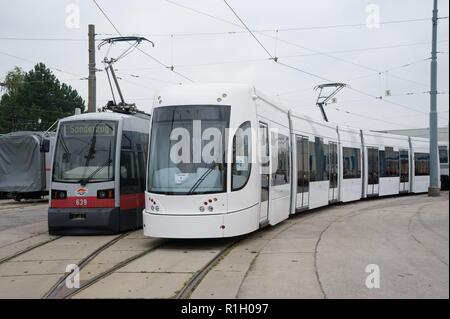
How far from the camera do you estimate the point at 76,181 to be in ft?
42.2

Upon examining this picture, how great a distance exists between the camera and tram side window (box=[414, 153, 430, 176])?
28.6m

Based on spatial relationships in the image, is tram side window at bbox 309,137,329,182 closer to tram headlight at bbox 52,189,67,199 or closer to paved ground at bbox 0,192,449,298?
paved ground at bbox 0,192,449,298

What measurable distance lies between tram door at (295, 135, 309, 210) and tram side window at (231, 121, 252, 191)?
15.9 feet

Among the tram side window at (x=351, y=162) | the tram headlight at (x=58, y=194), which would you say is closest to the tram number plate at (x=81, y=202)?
the tram headlight at (x=58, y=194)

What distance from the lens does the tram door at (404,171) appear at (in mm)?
27141

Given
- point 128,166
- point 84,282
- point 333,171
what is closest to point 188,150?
point 128,166

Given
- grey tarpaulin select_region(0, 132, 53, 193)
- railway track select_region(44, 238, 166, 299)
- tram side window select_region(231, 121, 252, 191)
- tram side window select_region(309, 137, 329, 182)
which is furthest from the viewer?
grey tarpaulin select_region(0, 132, 53, 193)

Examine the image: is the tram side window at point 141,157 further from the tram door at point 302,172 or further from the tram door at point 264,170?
the tram door at point 302,172

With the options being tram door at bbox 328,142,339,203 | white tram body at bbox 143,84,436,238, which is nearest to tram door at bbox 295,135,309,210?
white tram body at bbox 143,84,436,238

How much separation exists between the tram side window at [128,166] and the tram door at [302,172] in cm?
450

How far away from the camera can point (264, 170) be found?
Answer: 11.8 metres

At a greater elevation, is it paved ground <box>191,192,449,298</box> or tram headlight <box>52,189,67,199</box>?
tram headlight <box>52,189,67,199</box>
